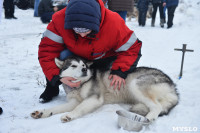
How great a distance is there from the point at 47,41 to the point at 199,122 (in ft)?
5.86

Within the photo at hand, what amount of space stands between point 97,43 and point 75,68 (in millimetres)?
370

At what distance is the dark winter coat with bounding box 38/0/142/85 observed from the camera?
2178 mm

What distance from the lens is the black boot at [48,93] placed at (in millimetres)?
2484

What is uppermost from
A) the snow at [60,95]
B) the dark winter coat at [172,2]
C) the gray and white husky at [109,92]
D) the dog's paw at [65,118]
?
the dark winter coat at [172,2]

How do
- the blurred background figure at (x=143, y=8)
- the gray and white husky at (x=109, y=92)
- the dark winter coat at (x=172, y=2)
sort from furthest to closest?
the blurred background figure at (x=143, y=8) → the dark winter coat at (x=172, y=2) → the gray and white husky at (x=109, y=92)

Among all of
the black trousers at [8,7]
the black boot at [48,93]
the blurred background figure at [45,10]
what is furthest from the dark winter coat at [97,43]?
the black trousers at [8,7]

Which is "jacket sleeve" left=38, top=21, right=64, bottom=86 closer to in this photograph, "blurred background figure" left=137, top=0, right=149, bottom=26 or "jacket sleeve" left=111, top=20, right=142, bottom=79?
"jacket sleeve" left=111, top=20, right=142, bottom=79

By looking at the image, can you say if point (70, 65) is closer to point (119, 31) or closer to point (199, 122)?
point (119, 31)

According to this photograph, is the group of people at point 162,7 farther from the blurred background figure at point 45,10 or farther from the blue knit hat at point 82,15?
the blue knit hat at point 82,15

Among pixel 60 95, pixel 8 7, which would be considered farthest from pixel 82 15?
pixel 8 7

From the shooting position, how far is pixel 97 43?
220 cm

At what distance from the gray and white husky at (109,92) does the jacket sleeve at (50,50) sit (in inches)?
3.0

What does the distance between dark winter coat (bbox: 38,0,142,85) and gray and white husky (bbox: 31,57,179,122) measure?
117 mm

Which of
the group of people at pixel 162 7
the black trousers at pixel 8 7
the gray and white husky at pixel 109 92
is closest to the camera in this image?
the gray and white husky at pixel 109 92
